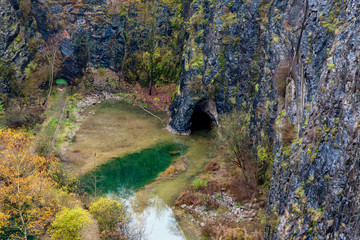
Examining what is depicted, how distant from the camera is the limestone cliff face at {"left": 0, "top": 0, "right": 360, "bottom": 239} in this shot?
11922 millimetres

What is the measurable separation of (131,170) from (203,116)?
1589cm

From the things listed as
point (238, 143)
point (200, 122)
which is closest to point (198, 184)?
point (238, 143)

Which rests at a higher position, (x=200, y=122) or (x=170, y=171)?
(x=200, y=122)

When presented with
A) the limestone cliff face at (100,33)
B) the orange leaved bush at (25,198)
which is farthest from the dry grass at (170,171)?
the limestone cliff face at (100,33)

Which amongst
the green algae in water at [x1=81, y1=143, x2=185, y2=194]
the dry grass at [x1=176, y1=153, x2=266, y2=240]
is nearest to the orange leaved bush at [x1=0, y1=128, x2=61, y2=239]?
the green algae in water at [x1=81, y1=143, x2=185, y2=194]

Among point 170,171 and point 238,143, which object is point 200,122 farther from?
point 238,143

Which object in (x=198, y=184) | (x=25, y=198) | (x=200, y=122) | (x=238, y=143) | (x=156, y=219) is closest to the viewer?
(x=25, y=198)

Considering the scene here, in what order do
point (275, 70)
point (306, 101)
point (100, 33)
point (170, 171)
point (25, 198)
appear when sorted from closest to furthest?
A: point (306, 101) → point (25, 198) → point (275, 70) → point (170, 171) → point (100, 33)

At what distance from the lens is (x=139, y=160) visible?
34781 mm

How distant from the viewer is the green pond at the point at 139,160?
25.5m

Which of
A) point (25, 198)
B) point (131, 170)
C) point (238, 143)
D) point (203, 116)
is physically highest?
point (238, 143)

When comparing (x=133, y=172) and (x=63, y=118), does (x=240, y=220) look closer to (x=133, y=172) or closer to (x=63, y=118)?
(x=133, y=172)

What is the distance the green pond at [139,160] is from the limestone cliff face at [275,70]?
4.47m

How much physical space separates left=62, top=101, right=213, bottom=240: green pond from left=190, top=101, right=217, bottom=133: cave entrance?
4.84 feet
